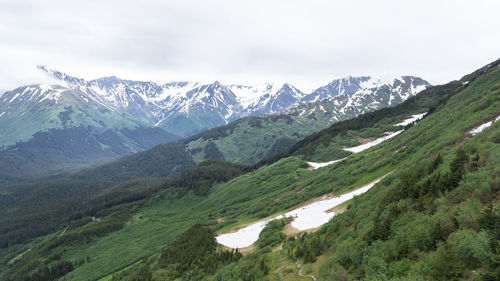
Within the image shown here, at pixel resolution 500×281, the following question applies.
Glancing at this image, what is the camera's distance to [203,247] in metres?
50.2

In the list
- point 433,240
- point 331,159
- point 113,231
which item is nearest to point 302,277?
point 433,240

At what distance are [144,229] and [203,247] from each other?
359 feet

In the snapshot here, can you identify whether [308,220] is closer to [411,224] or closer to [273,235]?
[273,235]

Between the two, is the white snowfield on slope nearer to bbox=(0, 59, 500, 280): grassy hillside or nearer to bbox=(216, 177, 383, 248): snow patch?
bbox=(216, 177, 383, 248): snow patch

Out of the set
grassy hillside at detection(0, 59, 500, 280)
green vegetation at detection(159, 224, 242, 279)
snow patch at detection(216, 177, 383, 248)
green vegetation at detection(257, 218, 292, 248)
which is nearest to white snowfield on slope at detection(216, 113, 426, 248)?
snow patch at detection(216, 177, 383, 248)

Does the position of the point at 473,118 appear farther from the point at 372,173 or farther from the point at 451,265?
the point at 451,265

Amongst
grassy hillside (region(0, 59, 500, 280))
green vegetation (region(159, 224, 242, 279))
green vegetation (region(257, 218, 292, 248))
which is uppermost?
grassy hillside (region(0, 59, 500, 280))

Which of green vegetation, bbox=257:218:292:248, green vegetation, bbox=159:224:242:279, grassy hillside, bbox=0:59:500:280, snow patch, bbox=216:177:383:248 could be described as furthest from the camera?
snow patch, bbox=216:177:383:248

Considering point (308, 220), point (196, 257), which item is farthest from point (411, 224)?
point (196, 257)

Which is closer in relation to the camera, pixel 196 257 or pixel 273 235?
pixel 273 235

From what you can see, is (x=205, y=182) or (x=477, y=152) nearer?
(x=477, y=152)

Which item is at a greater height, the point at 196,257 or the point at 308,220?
the point at 308,220

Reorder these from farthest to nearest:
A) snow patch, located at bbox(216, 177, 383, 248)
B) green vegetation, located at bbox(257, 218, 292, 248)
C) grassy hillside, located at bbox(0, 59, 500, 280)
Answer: snow patch, located at bbox(216, 177, 383, 248)
green vegetation, located at bbox(257, 218, 292, 248)
grassy hillside, located at bbox(0, 59, 500, 280)

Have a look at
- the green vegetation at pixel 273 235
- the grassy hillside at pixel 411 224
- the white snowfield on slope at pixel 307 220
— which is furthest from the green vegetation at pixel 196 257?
the green vegetation at pixel 273 235
